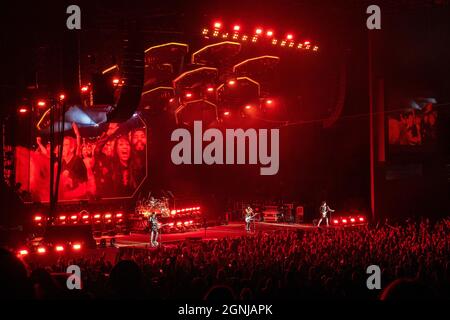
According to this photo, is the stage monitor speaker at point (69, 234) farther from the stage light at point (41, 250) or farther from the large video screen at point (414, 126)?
the large video screen at point (414, 126)

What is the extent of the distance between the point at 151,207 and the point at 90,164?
9.41 ft

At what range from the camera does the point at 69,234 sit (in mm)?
11852

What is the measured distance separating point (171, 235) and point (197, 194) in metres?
4.00

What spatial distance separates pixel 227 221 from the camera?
70.6ft

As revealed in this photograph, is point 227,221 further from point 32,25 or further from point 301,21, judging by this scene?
point 32,25

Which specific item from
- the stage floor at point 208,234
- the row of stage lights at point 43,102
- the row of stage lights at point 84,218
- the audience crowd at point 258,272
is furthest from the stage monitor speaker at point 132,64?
the row of stage lights at point 84,218

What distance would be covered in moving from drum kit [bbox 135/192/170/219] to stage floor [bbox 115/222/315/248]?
3.51ft

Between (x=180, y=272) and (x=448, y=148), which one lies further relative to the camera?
(x=448, y=148)

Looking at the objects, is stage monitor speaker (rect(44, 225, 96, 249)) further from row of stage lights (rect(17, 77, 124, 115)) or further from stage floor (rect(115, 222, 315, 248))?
row of stage lights (rect(17, 77, 124, 115))

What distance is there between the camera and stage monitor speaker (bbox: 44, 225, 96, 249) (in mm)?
11375

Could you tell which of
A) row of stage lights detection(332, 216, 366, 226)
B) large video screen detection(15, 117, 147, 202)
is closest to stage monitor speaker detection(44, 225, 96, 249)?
large video screen detection(15, 117, 147, 202)

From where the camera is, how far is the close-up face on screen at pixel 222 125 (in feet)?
39.9

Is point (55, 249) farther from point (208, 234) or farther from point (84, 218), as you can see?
point (208, 234)
